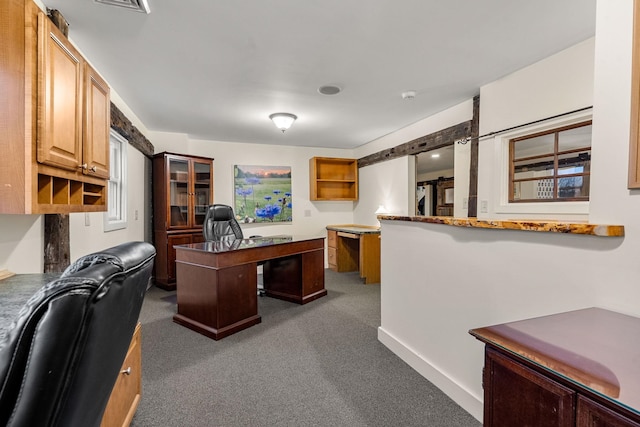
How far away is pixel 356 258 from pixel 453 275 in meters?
3.78

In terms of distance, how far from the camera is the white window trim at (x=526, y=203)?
7.63ft

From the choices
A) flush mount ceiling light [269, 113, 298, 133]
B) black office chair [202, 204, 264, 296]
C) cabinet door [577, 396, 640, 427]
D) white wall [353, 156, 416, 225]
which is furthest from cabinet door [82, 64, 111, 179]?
white wall [353, 156, 416, 225]

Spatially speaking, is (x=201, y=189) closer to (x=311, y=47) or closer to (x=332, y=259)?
(x=332, y=259)

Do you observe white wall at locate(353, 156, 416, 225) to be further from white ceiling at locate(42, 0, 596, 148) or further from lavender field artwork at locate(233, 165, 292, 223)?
lavender field artwork at locate(233, 165, 292, 223)

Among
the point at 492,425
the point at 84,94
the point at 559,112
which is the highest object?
the point at 559,112

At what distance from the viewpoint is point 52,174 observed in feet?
4.49

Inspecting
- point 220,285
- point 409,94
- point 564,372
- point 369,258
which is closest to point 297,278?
point 220,285

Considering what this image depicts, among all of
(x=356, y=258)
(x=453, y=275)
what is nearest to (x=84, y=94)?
(x=453, y=275)

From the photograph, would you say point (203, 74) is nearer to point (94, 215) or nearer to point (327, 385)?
point (94, 215)

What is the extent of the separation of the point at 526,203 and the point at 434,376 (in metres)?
1.84

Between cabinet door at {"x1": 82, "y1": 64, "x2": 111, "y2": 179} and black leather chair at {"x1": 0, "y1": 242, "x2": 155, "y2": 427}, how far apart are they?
4.85 feet

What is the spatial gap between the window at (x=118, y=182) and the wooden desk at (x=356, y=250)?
10.6 ft

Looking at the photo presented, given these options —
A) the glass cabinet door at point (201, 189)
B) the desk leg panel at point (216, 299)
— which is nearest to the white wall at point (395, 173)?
the desk leg panel at point (216, 299)

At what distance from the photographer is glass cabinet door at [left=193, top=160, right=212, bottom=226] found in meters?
4.59
